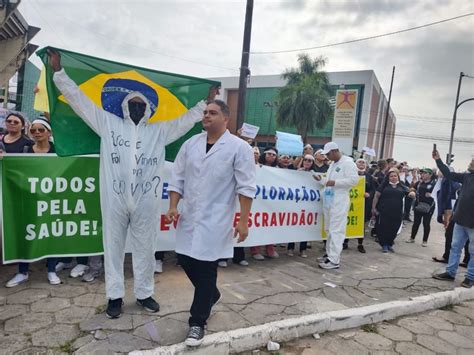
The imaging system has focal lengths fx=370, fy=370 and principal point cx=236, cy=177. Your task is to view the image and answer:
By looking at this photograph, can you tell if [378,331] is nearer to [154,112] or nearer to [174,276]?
[174,276]

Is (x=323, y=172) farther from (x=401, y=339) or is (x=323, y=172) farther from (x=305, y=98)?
(x=305, y=98)

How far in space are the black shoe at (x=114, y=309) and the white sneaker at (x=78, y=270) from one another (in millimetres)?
1105

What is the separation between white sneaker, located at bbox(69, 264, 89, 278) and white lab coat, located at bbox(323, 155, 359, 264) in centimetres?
332

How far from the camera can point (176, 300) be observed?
3.62 metres

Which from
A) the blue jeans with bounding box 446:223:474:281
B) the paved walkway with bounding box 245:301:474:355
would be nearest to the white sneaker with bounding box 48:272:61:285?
the paved walkway with bounding box 245:301:474:355

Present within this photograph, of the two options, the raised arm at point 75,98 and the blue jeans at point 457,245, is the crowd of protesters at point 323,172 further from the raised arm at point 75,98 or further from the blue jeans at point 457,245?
the raised arm at point 75,98

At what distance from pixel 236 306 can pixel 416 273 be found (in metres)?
3.42

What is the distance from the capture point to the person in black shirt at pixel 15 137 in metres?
4.06

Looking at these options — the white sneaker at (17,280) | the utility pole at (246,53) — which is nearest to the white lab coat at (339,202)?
the white sneaker at (17,280)

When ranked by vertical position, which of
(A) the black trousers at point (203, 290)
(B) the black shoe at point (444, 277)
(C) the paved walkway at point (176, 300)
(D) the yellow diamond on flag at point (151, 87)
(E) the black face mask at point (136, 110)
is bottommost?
(B) the black shoe at point (444, 277)

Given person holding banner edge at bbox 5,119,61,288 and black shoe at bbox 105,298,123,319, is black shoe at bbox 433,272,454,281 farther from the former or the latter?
person holding banner edge at bbox 5,119,61,288

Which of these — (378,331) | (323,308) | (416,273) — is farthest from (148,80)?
(416,273)

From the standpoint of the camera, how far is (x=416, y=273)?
5.65 m

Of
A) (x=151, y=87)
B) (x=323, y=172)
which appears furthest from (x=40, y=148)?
(x=323, y=172)
